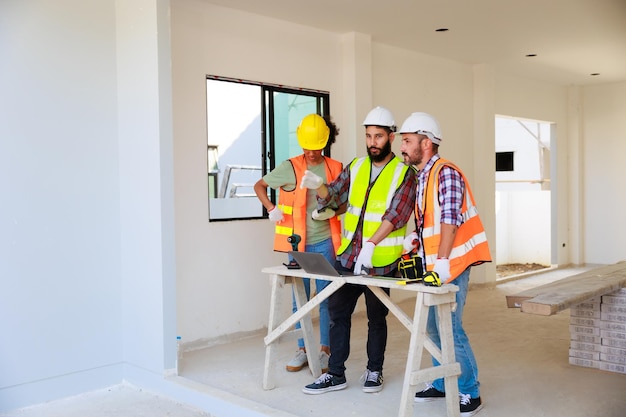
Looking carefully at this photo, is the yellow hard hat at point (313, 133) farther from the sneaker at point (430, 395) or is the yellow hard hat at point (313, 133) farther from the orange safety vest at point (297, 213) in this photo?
the sneaker at point (430, 395)

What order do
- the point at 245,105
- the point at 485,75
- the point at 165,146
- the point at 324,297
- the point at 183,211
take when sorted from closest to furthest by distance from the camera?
the point at 324,297 → the point at 165,146 → the point at 183,211 → the point at 245,105 → the point at 485,75

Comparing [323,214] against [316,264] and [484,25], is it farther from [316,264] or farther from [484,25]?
[484,25]

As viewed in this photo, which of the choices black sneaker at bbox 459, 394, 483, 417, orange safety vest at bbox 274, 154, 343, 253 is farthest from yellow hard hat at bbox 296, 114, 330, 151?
black sneaker at bbox 459, 394, 483, 417

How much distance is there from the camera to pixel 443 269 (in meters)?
3.25

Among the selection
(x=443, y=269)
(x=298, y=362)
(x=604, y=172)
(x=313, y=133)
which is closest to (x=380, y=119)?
(x=313, y=133)

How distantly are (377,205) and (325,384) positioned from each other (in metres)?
1.07

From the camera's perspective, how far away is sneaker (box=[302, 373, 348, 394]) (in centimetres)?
383

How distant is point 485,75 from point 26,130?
18.3ft

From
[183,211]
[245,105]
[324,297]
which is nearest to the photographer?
[324,297]

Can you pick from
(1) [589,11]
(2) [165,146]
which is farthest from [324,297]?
(1) [589,11]

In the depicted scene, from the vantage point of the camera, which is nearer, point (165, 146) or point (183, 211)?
point (165, 146)

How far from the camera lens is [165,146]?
4.03 m

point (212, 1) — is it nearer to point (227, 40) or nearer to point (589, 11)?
point (227, 40)

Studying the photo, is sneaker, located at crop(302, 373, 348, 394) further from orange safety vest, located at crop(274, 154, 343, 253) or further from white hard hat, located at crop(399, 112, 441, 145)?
white hard hat, located at crop(399, 112, 441, 145)
